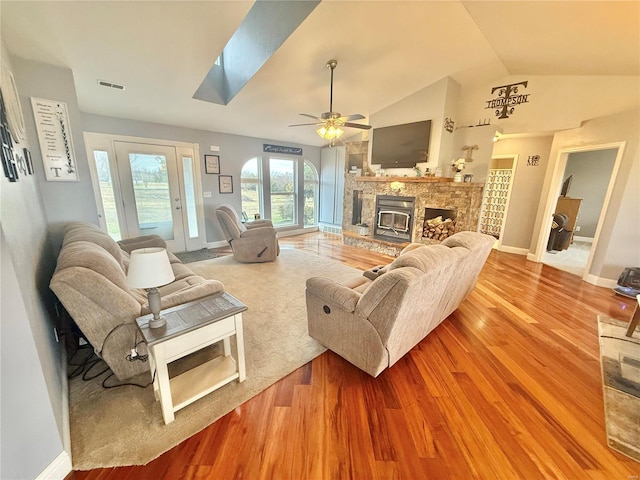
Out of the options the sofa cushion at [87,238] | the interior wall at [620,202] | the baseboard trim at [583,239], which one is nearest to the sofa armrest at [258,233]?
the sofa cushion at [87,238]

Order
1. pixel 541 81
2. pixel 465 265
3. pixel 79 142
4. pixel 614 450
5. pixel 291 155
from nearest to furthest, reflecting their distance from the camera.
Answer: pixel 614 450 < pixel 465 265 < pixel 79 142 < pixel 541 81 < pixel 291 155

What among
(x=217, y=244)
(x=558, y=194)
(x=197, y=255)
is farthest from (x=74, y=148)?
(x=558, y=194)

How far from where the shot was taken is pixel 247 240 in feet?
14.0

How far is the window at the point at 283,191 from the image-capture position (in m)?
6.39

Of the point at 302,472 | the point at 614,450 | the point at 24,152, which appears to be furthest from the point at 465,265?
the point at 24,152

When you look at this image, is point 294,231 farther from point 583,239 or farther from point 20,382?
point 583,239

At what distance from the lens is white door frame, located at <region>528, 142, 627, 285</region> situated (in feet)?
11.3

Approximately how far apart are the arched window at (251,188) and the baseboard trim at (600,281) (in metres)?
6.37

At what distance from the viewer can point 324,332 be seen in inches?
80.0

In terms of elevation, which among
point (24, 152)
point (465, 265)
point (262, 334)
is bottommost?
point (262, 334)

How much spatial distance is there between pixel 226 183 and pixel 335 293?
457 centimetres

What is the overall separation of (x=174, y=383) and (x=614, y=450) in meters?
2.65

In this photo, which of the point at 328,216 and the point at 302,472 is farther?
the point at 328,216

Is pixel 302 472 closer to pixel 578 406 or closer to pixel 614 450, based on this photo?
pixel 614 450
